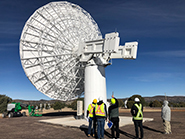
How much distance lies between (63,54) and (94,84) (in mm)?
4869

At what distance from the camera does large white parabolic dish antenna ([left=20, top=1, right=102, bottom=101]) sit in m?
17.6

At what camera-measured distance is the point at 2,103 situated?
45219mm

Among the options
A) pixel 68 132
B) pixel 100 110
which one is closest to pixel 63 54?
pixel 68 132

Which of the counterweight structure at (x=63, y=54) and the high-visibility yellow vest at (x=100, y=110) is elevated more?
the counterweight structure at (x=63, y=54)

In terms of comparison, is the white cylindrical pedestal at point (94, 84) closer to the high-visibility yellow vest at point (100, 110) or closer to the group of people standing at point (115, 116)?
the group of people standing at point (115, 116)

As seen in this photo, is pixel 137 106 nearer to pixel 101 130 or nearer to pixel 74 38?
pixel 101 130

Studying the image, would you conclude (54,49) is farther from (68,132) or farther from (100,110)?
(100,110)

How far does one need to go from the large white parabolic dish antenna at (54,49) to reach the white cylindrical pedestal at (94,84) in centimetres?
283

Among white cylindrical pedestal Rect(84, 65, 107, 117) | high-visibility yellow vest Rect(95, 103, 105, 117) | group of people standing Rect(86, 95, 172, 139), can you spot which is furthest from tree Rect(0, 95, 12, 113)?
high-visibility yellow vest Rect(95, 103, 105, 117)

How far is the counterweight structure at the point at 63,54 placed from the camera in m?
16.7

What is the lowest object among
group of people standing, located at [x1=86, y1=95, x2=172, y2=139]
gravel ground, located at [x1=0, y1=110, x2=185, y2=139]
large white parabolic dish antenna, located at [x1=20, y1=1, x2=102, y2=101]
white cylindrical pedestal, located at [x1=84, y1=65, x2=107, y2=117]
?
gravel ground, located at [x1=0, y1=110, x2=185, y2=139]

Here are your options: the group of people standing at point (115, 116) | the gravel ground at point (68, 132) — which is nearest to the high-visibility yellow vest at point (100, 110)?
the group of people standing at point (115, 116)

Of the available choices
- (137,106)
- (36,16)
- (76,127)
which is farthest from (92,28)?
(137,106)

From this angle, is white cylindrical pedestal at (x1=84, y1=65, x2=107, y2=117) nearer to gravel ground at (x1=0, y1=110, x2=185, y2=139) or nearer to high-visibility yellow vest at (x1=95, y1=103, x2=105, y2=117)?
gravel ground at (x1=0, y1=110, x2=185, y2=139)
